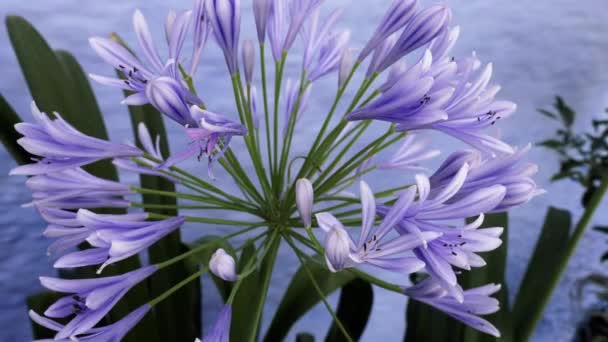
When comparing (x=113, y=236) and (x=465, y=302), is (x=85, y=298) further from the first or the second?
(x=465, y=302)

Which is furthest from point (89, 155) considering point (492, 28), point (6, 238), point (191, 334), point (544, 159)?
point (544, 159)

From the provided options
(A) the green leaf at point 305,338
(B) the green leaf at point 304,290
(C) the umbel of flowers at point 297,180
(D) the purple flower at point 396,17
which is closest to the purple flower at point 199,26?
(C) the umbel of flowers at point 297,180

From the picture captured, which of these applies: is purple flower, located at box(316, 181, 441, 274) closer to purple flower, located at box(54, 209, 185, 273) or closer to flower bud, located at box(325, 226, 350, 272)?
flower bud, located at box(325, 226, 350, 272)

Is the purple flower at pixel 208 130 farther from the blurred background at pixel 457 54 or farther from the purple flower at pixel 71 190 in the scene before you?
the blurred background at pixel 457 54

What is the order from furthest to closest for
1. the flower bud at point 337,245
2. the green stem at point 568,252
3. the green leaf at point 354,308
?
the green leaf at point 354,308 < the green stem at point 568,252 < the flower bud at point 337,245

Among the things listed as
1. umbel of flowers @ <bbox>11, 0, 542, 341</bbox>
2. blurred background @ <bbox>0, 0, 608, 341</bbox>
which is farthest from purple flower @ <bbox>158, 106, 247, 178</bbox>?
blurred background @ <bbox>0, 0, 608, 341</bbox>

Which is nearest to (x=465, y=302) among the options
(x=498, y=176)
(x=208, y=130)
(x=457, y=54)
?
(x=498, y=176)

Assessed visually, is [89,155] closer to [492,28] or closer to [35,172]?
[35,172]
